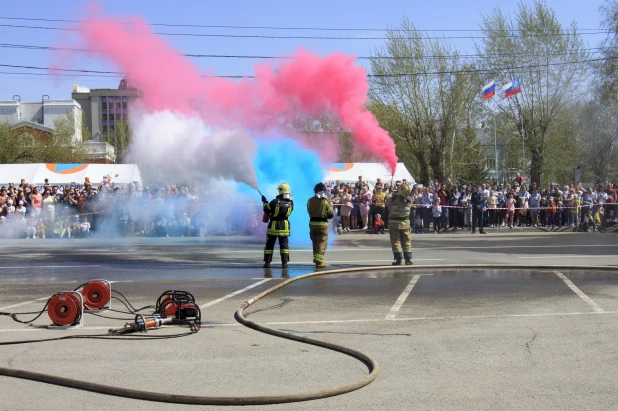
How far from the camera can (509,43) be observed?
42.7 m

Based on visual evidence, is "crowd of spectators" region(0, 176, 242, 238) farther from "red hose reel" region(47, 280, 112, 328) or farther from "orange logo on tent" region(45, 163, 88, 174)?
"red hose reel" region(47, 280, 112, 328)

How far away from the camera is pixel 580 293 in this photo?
35.4ft

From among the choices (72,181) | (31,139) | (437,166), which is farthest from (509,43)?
(31,139)

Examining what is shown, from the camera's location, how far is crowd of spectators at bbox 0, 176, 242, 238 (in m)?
24.0

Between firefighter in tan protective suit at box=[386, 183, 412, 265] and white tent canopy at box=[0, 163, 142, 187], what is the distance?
17.4 metres

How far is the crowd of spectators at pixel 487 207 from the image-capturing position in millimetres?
25906

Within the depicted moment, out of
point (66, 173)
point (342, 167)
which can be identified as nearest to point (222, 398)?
point (342, 167)

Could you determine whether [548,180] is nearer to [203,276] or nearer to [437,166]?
[437,166]

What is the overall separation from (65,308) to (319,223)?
7263mm

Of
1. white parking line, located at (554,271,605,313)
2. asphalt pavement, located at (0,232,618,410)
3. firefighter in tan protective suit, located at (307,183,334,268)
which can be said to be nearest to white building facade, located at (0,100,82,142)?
firefighter in tan protective suit, located at (307,183,334,268)

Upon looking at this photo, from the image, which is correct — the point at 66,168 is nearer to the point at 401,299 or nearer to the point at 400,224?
the point at 400,224

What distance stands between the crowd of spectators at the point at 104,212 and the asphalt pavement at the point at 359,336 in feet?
26.3

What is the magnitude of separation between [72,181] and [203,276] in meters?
18.4

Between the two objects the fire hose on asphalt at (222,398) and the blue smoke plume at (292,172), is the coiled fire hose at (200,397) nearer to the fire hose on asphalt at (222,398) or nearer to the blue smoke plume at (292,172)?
the fire hose on asphalt at (222,398)
